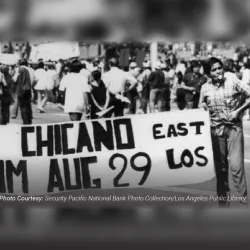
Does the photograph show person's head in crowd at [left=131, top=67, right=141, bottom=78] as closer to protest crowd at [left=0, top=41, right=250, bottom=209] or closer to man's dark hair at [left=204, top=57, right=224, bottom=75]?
protest crowd at [left=0, top=41, right=250, bottom=209]

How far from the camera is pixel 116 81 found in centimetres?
979

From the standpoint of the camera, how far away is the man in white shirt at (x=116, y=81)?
8.71m

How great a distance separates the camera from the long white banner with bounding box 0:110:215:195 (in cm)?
821

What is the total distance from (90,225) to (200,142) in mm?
1135

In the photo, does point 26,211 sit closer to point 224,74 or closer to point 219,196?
point 219,196

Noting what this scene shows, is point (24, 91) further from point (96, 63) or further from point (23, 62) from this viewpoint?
point (23, 62)

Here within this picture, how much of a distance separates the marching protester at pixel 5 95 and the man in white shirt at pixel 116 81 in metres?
0.84

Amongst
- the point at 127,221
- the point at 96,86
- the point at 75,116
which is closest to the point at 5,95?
the point at 96,86

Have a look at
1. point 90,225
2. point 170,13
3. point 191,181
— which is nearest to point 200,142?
point 191,181

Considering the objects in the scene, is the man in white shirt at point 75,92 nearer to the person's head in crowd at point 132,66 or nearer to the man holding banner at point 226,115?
the person's head in crowd at point 132,66

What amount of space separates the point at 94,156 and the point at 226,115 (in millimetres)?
1375

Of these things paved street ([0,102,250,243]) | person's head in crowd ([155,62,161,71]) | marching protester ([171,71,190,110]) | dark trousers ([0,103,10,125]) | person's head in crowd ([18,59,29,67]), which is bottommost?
paved street ([0,102,250,243])

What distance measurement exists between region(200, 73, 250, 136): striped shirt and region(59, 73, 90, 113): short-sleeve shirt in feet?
3.37

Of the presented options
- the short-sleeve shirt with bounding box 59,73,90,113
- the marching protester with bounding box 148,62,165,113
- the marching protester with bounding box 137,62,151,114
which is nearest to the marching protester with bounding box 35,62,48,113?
the short-sleeve shirt with bounding box 59,73,90,113
